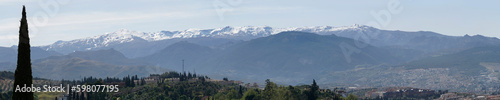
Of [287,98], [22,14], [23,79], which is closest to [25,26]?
[22,14]

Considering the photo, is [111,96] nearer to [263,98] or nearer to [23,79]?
[263,98]

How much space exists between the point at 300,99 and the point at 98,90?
60.5m

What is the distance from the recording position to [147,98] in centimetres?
19562

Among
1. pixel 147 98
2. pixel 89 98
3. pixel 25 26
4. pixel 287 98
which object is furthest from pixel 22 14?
pixel 147 98

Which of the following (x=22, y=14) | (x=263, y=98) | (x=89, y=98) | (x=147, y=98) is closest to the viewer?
(x=22, y=14)

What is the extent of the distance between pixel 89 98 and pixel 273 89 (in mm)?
54795

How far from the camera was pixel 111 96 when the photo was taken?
195875 mm

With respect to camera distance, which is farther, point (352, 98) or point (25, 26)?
point (352, 98)

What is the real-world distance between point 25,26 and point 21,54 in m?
3.15

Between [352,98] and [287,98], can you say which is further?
[352,98]

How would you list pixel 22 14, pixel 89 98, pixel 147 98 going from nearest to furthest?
pixel 22 14 → pixel 89 98 → pixel 147 98

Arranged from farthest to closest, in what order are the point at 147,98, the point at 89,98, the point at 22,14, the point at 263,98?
1. the point at 147,98
2. the point at 263,98
3. the point at 89,98
4. the point at 22,14

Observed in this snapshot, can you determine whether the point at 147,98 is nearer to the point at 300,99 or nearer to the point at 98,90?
the point at 98,90

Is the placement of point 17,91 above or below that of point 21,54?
below
